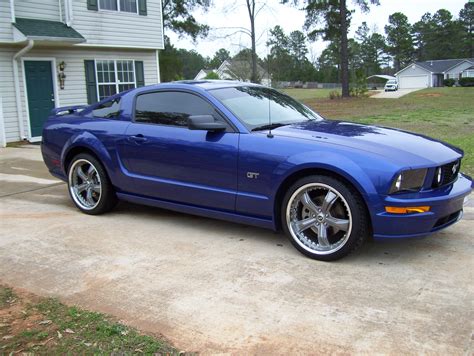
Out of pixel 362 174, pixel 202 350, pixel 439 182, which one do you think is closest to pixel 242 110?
pixel 362 174

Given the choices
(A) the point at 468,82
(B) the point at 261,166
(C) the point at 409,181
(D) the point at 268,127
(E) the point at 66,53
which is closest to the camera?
(C) the point at 409,181

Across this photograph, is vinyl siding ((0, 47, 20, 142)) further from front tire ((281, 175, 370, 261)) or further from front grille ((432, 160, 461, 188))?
front grille ((432, 160, 461, 188))

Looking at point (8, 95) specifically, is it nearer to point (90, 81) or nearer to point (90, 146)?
point (90, 81)

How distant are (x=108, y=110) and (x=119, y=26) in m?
10.6

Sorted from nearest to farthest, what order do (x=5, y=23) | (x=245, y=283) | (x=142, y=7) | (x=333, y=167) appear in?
(x=245, y=283), (x=333, y=167), (x=5, y=23), (x=142, y=7)

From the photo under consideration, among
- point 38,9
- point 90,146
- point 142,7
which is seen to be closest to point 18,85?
point 38,9

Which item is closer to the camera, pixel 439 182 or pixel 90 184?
pixel 439 182

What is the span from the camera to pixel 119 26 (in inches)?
611

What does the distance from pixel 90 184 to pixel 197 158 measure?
1727mm

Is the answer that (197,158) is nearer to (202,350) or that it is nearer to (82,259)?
(82,259)

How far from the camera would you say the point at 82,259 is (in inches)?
175

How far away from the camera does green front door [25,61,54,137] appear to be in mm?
13438

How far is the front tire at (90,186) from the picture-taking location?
573 centimetres

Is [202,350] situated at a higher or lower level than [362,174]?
lower
